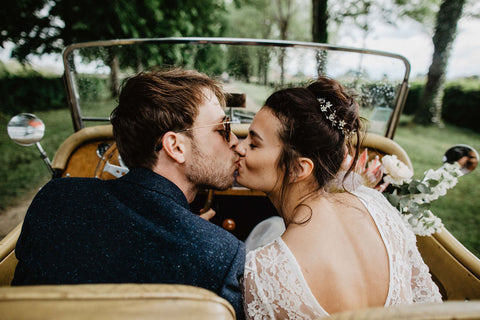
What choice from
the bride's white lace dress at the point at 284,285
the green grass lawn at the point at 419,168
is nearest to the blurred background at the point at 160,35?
the green grass lawn at the point at 419,168

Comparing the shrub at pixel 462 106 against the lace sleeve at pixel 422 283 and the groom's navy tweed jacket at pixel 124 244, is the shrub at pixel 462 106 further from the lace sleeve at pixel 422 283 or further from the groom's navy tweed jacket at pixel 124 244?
the groom's navy tweed jacket at pixel 124 244

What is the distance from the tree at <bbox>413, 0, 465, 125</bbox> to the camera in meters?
8.42

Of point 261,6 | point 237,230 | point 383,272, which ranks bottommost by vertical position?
point 237,230

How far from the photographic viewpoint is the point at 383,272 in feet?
3.82

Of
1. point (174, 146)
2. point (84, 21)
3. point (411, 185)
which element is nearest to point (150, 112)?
point (174, 146)

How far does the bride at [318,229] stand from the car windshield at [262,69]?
77cm

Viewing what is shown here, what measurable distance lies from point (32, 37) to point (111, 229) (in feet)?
38.8

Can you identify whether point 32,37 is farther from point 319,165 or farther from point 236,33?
point 236,33

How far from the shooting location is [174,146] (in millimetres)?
1518

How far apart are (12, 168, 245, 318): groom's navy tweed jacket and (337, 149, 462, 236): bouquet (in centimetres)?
117

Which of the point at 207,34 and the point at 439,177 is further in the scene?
the point at 207,34

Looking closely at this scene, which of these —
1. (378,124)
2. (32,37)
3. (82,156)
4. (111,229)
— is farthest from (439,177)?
(32,37)

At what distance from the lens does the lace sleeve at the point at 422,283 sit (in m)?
1.44

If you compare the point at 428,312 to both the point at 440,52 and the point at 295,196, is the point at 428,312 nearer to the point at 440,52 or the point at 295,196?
the point at 295,196
